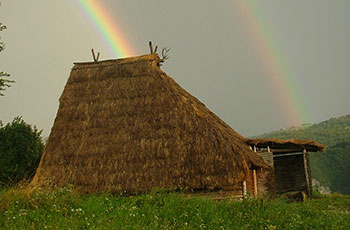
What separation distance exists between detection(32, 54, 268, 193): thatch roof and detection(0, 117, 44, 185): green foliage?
2.07 m

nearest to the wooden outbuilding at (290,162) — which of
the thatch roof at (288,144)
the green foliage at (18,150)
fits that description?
the thatch roof at (288,144)

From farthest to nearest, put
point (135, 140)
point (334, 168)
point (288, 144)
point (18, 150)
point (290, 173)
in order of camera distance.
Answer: point (334, 168), point (290, 173), point (288, 144), point (18, 150), point (135, 140)

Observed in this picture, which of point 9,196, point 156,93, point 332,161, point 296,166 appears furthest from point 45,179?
point 332,161

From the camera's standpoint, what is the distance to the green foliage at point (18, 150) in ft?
45.2

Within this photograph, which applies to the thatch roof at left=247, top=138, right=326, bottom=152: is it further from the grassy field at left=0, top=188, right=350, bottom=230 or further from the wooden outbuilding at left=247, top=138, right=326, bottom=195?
the grassy field at left=0, top=188, right=350, bottom=230

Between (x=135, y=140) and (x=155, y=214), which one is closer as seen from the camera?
(x=155, y=214)

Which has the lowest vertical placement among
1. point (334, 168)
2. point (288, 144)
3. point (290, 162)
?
point (290, 162)

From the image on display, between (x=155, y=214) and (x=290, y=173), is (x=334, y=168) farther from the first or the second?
(x=155, y=214)

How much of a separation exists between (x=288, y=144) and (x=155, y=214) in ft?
32.6

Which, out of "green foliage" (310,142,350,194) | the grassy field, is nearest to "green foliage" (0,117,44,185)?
the grassy field

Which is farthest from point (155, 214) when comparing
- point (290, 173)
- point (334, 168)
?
point (334, 168)

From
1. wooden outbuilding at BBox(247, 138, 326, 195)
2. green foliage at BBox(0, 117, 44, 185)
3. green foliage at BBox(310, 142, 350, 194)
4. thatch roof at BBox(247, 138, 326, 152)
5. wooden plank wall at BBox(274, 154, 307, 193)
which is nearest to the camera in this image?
green foliage at BBox(0, 117, 44, 185)

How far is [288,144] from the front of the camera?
51.8 ft

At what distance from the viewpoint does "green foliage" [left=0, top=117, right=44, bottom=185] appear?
543 inches
